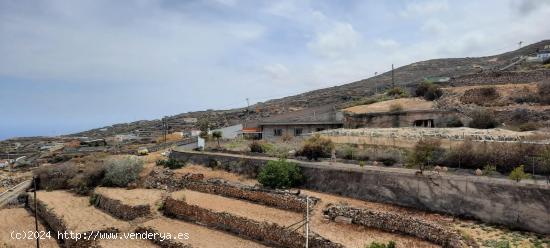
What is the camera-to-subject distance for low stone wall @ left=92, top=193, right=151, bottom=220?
21.6 m

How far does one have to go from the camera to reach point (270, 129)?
3809cm

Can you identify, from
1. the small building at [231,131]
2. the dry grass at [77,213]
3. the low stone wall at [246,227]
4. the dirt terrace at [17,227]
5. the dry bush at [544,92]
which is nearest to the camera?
the low stone wall at [246,227]

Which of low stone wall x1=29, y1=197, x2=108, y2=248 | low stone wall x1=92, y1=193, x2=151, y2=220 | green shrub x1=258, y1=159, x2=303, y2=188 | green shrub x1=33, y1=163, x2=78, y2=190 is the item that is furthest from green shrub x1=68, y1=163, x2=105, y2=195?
green shrub x1=258, y1=159, x2=303, y2=188

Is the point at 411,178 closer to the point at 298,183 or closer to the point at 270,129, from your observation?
the point at 298,183

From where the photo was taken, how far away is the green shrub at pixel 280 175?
826 inches

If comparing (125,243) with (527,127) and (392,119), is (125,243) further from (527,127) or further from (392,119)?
(527,127)

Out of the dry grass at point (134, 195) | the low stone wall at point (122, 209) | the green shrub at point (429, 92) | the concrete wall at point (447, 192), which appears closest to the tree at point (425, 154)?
the concrete wall at point (447, 192)

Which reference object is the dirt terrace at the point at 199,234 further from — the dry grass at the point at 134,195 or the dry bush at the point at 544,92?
the dry bush at the point at 544,92

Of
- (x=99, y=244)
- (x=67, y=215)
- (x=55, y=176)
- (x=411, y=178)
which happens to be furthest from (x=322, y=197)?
(x=55, y=176)

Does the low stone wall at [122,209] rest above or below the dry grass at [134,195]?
below

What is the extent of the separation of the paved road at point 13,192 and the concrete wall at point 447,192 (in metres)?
21.2

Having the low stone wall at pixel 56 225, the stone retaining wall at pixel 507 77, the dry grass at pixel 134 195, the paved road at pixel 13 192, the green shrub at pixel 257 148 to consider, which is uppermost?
the stone retaining wall at pixel 507 77

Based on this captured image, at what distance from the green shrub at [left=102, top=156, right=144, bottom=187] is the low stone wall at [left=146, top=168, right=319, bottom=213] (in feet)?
3.79

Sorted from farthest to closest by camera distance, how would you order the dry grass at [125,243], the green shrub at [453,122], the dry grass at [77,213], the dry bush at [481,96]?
1. the dry bush at [481,96]
2. the green shrub at [453,122]
3. the dry grass at [77,213]
4. the dry grass at [125,243]
